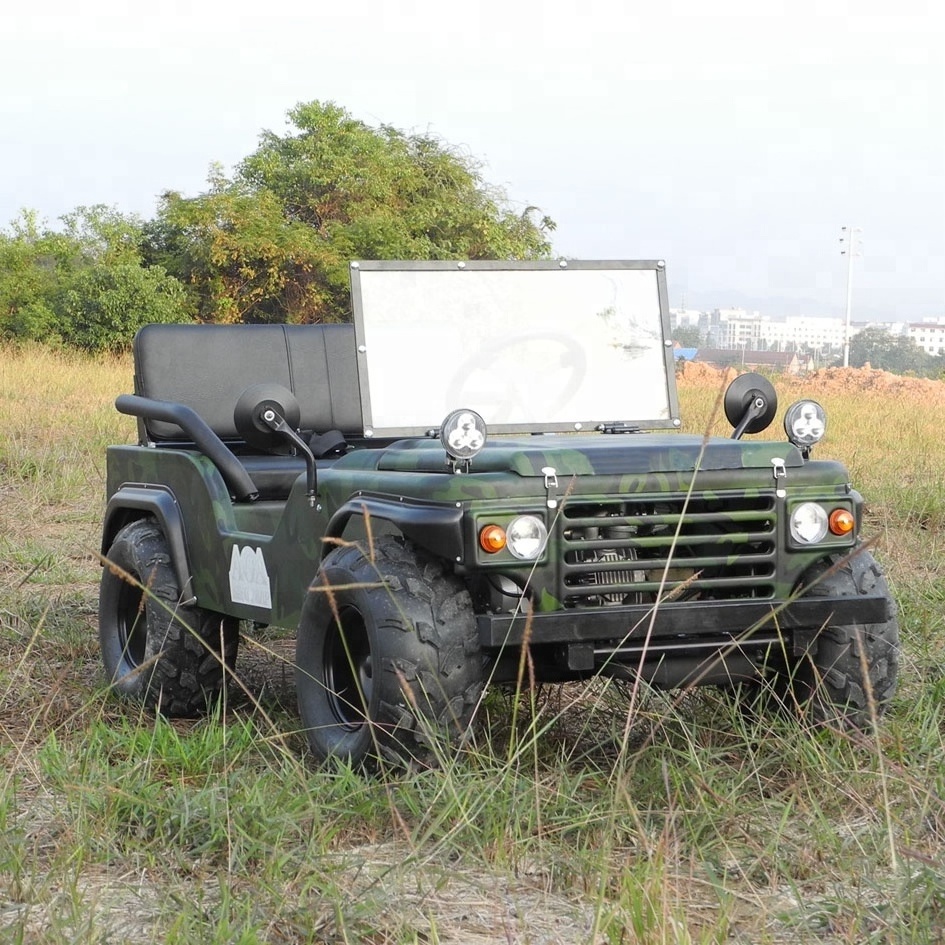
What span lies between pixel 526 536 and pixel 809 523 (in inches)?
30.9

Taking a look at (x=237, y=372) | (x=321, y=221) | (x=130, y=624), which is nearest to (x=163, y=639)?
(x=130, y=624)

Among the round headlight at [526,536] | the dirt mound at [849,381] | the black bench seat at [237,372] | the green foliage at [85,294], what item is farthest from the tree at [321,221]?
the round headlight at [526,536]

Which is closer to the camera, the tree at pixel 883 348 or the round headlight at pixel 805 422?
the round headlight at pixel 805 422

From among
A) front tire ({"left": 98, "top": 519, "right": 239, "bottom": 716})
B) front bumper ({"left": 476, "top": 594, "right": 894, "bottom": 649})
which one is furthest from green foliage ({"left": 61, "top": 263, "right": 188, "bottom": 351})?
front bumper ({"left": 476, "top": 594, "right": 894, "bottom": 649})

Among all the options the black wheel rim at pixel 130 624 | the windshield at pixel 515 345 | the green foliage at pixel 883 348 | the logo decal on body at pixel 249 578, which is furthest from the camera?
the green foliage at pixel 883 348

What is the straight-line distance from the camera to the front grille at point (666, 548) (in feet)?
12.0

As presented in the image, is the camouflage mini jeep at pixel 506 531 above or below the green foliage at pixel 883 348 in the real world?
above

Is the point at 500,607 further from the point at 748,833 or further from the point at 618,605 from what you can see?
the point at 748,833

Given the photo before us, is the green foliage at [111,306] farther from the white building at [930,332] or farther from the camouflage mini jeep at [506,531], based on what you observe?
the white building at [930,332]

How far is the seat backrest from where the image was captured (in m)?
5.58

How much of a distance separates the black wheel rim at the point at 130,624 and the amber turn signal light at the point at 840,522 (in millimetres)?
2477

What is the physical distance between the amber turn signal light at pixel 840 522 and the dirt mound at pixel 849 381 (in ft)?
67.8

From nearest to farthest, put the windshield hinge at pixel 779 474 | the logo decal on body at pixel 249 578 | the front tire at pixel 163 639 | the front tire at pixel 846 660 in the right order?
the windshield hinge at pixel 779 474, the front tire at pixel 846 660, the logo decal on body at pixel 249 578, the front tire at pixel 163 639

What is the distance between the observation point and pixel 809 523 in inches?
153
